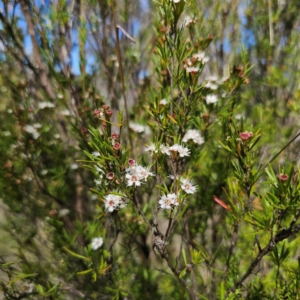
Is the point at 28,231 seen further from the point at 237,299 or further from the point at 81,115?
the point at 237,299

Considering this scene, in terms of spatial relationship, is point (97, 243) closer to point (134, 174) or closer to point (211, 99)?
point (134, 174)

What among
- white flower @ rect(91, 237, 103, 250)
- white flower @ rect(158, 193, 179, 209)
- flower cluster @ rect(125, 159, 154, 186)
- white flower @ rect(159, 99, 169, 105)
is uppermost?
white flower @ rect(159, 99, 169, 105)

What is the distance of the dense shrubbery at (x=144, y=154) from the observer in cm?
122

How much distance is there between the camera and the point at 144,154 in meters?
2.20

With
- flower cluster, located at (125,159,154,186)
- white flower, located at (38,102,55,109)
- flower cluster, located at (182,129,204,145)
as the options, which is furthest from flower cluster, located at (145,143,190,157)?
white flower, located at (38,102,55,109)

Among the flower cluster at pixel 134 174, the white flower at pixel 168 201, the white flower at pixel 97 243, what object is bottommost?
the white flower at pixel 168 201

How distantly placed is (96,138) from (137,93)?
1.52 metres

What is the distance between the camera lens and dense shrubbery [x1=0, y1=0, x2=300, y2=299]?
4.02 ft

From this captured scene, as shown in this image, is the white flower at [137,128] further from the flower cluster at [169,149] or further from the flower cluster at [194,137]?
the flower cluster at [169,149]

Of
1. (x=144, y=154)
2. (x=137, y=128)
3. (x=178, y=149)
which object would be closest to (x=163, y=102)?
(x=178, y=149)

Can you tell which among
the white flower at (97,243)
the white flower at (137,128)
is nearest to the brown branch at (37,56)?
the white flower at (137,128)

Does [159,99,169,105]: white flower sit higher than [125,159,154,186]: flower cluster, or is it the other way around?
[159,99,169,105]: white flower

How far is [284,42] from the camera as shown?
264cm

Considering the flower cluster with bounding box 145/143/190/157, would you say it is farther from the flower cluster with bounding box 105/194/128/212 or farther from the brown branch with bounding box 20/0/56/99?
the brown branch with bounding box 20/0/56/99
